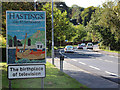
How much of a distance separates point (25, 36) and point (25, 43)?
22 centimetres

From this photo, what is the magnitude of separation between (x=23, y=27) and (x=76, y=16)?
414 ft

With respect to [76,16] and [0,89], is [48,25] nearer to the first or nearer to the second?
[0,89]

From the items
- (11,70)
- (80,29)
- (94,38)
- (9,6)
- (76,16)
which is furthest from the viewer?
(76,16)

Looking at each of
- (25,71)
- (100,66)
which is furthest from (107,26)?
(25,71)

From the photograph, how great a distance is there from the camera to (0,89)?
8039mm

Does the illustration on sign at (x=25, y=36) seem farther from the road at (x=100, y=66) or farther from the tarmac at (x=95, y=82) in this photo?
the road at (x=100, y=66)

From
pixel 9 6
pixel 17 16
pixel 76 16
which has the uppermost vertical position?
pixel 76 16

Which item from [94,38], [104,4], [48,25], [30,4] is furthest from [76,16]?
[30,4]

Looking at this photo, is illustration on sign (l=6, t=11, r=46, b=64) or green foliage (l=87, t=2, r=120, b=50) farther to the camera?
green foliage (l=87, t=2, r=120, b=50)

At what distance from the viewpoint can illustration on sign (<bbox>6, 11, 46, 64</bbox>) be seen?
690 cm

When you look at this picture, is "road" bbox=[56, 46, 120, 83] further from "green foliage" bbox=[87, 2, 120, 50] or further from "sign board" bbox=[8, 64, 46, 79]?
"green foliage" bbox=[87, 2, 120, 50]

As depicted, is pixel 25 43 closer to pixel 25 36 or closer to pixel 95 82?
pixel 25 36

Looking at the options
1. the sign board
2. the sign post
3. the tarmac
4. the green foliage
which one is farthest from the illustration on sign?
the green foliage

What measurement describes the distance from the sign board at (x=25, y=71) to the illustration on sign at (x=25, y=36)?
0.58 feet
